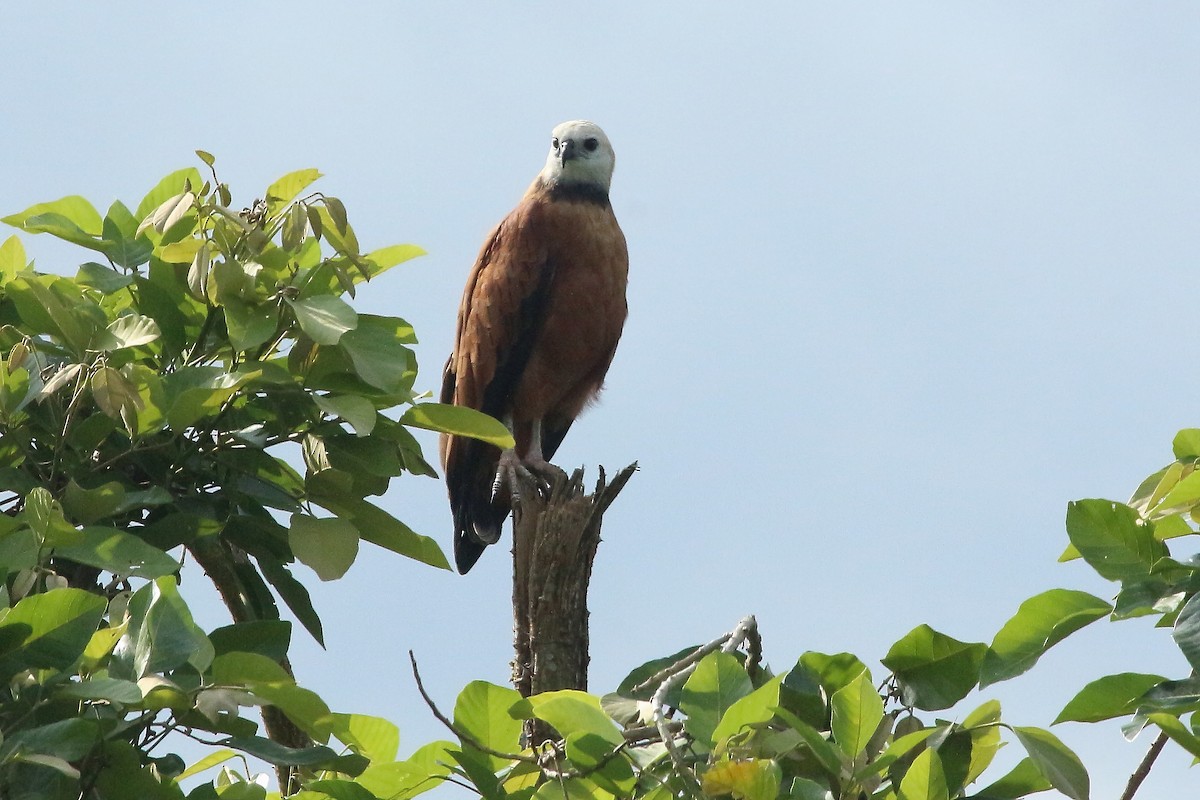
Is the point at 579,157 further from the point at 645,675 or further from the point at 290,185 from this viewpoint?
the point at 645,675

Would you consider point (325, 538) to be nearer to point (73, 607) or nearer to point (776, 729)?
point (73, 607)

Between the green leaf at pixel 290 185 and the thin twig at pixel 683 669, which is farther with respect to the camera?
the green leaf at pixel 290 185

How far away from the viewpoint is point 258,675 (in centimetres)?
190

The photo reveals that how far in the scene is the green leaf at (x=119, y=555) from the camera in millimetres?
1965

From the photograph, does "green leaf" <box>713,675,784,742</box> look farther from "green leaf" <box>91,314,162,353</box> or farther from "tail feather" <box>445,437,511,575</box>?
"tail feather" <box>445,437,511,575</box>

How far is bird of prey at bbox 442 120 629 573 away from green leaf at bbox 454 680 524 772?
316 centimetres

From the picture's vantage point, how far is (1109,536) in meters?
1.90

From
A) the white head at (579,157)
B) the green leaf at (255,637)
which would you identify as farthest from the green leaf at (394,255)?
the white head at (579,157)

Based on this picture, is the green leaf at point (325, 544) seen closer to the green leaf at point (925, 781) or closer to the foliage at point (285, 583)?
the foliage at point (285, 583)

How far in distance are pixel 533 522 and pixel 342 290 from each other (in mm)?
1363

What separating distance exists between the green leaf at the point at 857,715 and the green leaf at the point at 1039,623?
0.63 ft

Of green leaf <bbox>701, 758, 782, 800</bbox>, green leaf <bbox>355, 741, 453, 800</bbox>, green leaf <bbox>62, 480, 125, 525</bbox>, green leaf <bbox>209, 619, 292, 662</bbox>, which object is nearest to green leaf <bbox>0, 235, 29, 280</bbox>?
green leaf <bbox>62, 480, 125, 525</bbox>

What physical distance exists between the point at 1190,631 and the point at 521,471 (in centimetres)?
284

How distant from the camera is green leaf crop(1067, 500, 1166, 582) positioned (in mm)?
1897
